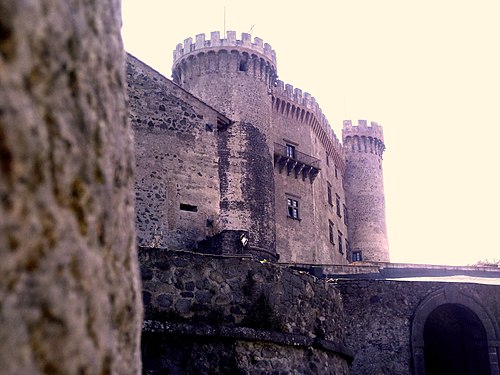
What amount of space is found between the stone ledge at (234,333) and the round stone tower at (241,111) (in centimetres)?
1988

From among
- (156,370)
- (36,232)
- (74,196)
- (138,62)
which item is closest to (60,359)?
(36,232)

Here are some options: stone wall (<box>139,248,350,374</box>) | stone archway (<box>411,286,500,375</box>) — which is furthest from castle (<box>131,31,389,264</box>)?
stone wall (<box>139,248,350,374</box>)

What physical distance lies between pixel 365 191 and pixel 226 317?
38.7 meters

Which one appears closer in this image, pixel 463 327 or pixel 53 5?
pixel 53 5

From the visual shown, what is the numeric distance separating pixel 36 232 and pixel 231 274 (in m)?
7.25

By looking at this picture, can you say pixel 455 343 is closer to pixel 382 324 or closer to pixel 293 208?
pixel 382 324

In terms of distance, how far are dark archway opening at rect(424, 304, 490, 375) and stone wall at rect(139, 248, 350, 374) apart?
35.6 ft

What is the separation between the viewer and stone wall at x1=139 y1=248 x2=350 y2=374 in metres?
8.16

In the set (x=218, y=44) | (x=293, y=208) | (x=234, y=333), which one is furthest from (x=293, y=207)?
(x=234, y=333)

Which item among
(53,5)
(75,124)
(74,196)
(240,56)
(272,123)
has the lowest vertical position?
(74,196)

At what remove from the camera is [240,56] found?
32.9 m

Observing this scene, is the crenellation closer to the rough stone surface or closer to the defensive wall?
the defensive wall

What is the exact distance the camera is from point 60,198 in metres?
1.85

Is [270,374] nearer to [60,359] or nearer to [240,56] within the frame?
[60,359]
